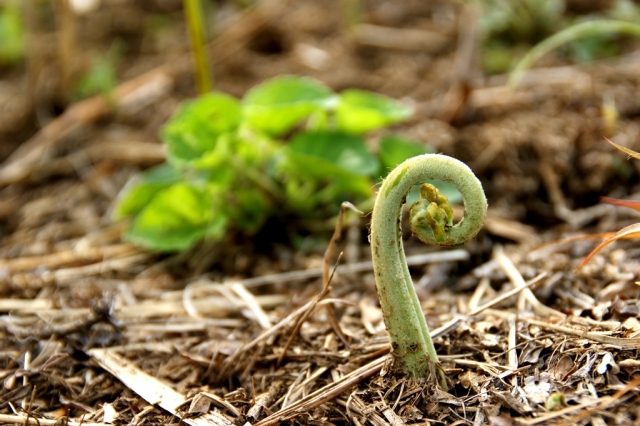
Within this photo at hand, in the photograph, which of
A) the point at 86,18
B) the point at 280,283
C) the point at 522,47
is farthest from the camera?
the point at 86,18

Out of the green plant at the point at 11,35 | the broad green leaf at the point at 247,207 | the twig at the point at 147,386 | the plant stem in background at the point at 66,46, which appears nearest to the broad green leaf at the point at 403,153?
the broad green leaf at the point at 247,207

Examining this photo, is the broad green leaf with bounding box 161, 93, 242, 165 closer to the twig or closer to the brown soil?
the brown soil

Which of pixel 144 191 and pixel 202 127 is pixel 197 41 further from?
pixel 144 191

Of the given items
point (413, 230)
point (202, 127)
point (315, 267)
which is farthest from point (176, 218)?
point (413, 230)

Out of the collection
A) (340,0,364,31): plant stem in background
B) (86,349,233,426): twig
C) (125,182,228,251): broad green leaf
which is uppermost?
(340,0,364,31): plant stem in background

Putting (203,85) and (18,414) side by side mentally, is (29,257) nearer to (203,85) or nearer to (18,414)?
(203,85)

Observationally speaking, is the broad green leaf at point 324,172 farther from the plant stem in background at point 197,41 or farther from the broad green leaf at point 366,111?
the plant stem in background at point 197,41

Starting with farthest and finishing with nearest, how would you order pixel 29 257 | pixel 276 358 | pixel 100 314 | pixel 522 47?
pixel 522 47
pixel 29 257
pixel 100 314
pixel 276 358

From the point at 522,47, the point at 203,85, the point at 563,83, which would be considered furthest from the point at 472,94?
the point at 203,85

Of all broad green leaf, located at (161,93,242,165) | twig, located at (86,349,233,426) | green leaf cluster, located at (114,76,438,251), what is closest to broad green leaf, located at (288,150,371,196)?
green leaf cluster, located at (114,76,438,251)
